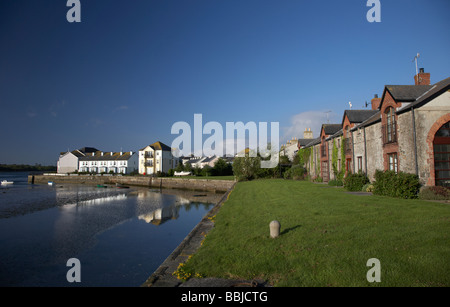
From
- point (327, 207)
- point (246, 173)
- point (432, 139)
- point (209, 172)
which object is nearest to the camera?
point (327, 207)

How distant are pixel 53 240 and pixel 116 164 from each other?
251 feet

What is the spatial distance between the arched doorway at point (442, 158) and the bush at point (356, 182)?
17.8 feet

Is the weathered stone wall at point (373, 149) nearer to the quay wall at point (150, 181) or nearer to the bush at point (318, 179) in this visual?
the bush at point (318, 179)

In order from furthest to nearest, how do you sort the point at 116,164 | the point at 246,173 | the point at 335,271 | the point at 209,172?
the point at 116,164, the point at 209,172, the point at 246,173, the point at 335,271

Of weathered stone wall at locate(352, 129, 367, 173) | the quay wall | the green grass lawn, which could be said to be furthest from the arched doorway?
the quay wall

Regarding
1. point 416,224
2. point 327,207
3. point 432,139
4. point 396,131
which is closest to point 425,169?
point 432,139

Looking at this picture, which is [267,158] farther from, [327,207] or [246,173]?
[327,207]

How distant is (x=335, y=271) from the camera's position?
17.1 ft

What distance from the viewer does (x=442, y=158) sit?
44.0 ft

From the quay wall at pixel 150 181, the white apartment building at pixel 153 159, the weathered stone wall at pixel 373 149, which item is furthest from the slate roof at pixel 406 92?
the white apartment building at pixel 153 159

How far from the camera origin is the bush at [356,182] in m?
18.5

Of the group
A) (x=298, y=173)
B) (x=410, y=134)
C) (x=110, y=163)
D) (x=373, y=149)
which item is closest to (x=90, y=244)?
(x=410, y=134)

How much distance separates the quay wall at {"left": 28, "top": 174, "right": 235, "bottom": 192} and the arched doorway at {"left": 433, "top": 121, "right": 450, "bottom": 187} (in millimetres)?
27867

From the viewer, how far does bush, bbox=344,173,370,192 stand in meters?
18.5
